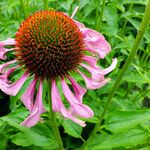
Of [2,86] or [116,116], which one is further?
[116,116]

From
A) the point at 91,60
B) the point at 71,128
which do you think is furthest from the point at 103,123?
the point at 91,60

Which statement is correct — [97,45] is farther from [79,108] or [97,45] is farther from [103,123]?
[103,123]

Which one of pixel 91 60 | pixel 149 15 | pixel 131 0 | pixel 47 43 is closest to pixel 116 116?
pixel 91 60

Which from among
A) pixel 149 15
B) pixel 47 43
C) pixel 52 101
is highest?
pixel 149 15

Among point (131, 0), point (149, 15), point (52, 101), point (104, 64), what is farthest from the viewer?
point (104, 64)

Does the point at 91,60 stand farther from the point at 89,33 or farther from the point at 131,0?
the point at 131,0

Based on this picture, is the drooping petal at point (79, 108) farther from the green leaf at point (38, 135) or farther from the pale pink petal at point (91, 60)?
the green leaf at point (38, 135)

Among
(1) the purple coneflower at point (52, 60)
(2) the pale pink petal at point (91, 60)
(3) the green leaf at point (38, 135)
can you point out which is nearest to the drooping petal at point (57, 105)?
(1) the purple coneflower at point (52, 60)
